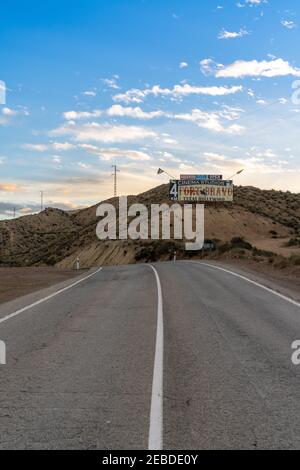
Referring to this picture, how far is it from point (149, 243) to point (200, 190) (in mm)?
13381

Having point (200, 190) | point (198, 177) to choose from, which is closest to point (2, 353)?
point (200, 190)

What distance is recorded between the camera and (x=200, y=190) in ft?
245

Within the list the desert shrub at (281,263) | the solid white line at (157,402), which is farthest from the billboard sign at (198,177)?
the solid white line at (157,402)

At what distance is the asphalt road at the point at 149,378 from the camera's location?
520 cm

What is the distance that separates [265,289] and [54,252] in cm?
6865

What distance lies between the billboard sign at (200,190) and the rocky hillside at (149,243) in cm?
449

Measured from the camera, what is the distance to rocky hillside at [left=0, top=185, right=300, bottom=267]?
6396 centimetres

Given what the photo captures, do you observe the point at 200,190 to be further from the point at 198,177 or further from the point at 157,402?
the point at 157,402

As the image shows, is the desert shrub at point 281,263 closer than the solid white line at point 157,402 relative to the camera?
No

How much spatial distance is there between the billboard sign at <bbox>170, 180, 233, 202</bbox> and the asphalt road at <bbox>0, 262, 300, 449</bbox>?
59.8 metres

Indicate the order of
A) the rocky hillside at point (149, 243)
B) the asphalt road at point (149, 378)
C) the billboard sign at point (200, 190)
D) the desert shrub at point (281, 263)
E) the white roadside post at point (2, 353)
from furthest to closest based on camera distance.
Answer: the billboard sign at point (200, 190) < the rocky hillside at point (149, 243) < the desert shrub at point (281, 263) < the white roadside post at point (2, 353) < the asphalt road at point (149, 378)

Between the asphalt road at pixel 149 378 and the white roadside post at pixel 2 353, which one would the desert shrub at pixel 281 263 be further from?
the white roadside post at pixel 2 353

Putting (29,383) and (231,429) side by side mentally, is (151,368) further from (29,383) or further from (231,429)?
(231,429)

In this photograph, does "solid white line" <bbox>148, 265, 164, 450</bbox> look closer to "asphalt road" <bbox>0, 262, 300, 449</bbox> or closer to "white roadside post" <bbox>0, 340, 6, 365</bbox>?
"asphalt road" <bbox>0, 262, 300, 449</bbox>
